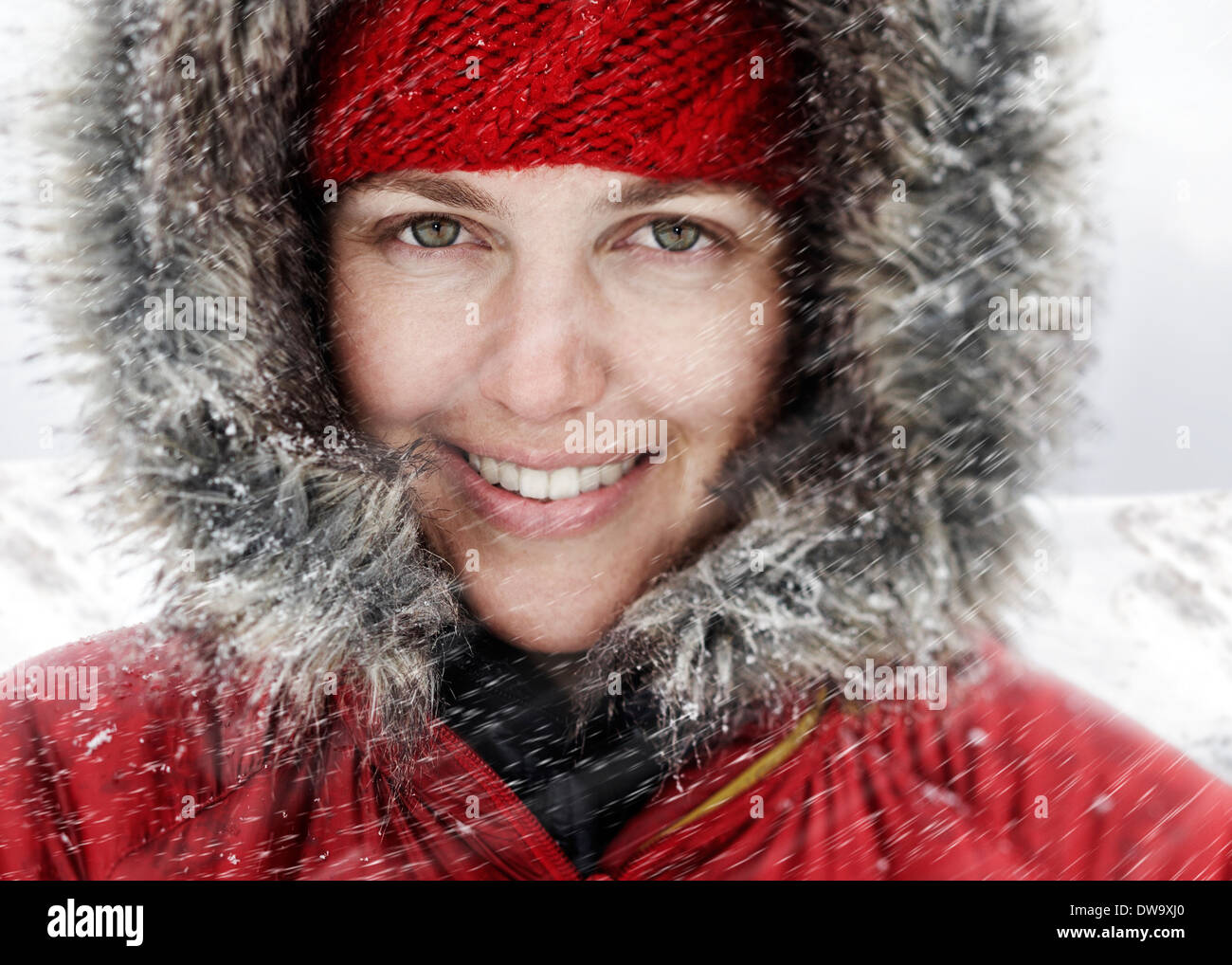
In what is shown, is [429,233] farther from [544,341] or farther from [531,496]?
[531,496]

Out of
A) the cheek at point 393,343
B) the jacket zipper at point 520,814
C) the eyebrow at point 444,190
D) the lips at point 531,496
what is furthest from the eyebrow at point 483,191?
the jacket zipper at point 520,814

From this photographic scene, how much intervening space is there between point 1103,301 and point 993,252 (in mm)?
185

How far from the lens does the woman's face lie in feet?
2.96

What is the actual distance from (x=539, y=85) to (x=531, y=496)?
44cm

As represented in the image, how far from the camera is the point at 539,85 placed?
0.84 meters

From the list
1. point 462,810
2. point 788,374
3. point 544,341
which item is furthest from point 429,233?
point 462,810

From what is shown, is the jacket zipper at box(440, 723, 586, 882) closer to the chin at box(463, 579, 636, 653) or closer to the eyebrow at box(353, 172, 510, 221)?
the chin at box(463, 579, 636, 653)

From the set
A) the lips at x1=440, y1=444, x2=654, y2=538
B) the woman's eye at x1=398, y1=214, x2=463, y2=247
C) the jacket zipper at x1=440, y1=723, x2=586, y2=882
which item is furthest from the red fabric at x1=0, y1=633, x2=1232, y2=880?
the woman's eye at x1=398, y1=214, x2=463, y2=247

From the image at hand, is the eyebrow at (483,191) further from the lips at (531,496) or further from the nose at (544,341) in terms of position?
the lips at (531,496)
